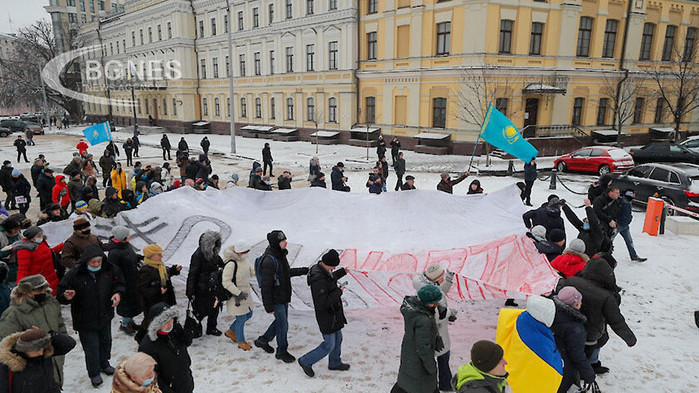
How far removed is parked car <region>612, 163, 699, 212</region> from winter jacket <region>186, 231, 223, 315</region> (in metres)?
11.3

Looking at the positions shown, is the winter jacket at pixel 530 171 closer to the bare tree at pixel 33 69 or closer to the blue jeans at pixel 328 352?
the blue jeans at pixel 328 352

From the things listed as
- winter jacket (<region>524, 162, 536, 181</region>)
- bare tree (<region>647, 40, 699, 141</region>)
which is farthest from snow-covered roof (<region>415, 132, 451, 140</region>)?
bare tree (<region>647, 40, 699, 141</region>)

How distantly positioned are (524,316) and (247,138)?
121ft

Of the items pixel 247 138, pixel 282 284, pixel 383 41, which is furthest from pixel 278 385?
pixel 247 138

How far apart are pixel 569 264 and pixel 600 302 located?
98cm

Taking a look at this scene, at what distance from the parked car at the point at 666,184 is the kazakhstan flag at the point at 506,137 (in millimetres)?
4360

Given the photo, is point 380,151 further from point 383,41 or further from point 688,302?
point 688,302

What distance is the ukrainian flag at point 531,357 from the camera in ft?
12.8

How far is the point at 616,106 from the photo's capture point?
28.2 m

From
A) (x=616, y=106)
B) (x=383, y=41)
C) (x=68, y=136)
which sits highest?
(x=383, y=41)

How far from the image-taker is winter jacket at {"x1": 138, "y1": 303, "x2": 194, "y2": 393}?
3680mm

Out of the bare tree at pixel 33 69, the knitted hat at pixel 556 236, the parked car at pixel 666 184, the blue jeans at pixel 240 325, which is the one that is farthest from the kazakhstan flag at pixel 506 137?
the bare tree at pixel 33 69

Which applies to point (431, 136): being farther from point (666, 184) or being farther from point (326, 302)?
point (326, 302)

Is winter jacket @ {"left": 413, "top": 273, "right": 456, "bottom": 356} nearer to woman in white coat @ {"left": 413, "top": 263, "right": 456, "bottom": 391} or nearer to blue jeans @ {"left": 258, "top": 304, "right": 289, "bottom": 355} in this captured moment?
Result: woman in white coat @ {"left": 413, "top": 263, "right": 456, "bottom": 391}
